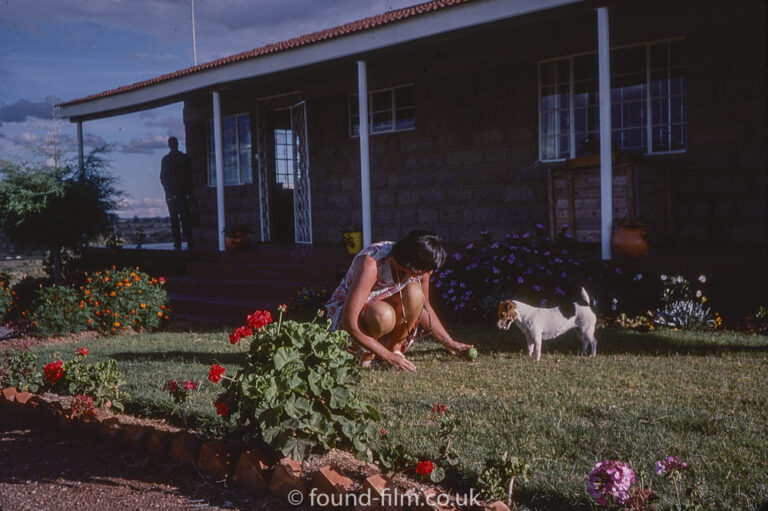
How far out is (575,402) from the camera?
4078mm

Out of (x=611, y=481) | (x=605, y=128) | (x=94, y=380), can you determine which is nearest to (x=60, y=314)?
(x=94, y=380)

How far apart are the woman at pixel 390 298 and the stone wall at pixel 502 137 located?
4.32m

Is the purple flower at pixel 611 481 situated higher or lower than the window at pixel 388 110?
lower

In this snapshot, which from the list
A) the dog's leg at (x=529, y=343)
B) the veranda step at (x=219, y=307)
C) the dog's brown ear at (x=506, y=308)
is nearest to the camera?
the dog's brown ear at (x=506, y=308)

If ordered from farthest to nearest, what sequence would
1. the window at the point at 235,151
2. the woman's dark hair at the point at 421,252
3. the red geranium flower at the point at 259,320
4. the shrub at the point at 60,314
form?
the window at the point at 235,151 < the shrub at the point at 60,314 < the woman's dark hair at the point at 421,252 < the red geranium flower at the point at 259,320

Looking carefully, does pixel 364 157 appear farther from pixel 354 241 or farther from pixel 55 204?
pixel 55 204

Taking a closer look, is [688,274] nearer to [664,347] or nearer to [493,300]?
[664,347]

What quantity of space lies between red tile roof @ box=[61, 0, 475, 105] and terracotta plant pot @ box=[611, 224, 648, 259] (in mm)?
3184

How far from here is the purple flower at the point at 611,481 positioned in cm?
221

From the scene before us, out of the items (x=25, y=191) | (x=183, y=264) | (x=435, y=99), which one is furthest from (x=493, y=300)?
(x=25, y=191)

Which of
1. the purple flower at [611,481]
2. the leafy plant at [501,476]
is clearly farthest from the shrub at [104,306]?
the purple flower at [611,481]

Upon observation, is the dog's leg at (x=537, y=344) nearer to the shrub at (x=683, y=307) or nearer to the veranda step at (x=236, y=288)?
the shrub at (x=683, y=307)

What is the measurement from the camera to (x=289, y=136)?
13.4 metres

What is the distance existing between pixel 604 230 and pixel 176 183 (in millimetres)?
7907
